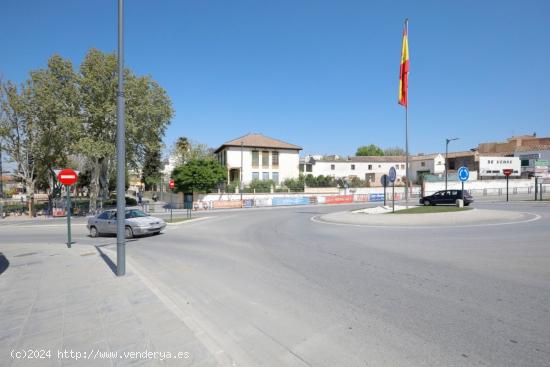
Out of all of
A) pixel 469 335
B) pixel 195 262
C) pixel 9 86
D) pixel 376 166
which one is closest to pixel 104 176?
pixel 9 86

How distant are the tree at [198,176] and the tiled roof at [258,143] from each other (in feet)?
43.8

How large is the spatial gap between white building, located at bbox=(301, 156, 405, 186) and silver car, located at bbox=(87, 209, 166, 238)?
5557cm

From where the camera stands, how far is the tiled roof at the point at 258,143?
55.9 meters

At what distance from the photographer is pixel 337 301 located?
5.62 meters

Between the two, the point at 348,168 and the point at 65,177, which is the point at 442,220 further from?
the point at 348,168

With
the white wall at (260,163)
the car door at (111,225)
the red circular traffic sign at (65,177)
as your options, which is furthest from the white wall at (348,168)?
the red circular traffic sign at (65,177)

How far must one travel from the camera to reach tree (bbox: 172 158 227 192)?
40250mm

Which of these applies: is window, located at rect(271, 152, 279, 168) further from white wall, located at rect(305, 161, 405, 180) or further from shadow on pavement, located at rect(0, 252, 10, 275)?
shadow on pavement, located at rect(0, 252, 10, 275)

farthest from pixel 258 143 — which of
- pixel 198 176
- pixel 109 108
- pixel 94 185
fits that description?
pixel 109 108

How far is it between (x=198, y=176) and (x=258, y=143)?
1945 cm

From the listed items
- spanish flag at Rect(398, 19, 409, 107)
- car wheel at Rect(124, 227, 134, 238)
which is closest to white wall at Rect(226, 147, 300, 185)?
spanish flag at Rect(398, 19, 409, 107)

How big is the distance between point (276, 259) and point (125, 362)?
5949 mm

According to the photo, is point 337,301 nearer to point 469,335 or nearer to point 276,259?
point 469,335

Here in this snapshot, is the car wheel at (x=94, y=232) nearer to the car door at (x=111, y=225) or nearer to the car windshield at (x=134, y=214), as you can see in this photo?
the car door at (x=111, y=225)
